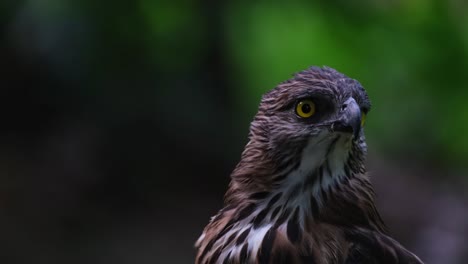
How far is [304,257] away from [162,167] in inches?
223

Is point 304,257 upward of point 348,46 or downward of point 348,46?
downward

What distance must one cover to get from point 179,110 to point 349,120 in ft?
16.5

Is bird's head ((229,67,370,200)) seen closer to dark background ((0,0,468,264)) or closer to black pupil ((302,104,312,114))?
black pupil ((302,104,312,114))

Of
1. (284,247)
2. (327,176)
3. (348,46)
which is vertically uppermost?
(348,46)

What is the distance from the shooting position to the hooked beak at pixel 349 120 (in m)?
3.28

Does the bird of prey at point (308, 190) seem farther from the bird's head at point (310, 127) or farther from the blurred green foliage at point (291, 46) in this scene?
the blurred green foliage at point (291, 46)

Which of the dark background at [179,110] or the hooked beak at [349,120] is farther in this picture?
the dark background at [179,110]

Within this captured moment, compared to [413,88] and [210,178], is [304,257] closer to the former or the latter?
[413,88]

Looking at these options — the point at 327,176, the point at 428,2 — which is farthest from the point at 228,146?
the point at 327,176

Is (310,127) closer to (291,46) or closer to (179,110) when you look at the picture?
(291,46)

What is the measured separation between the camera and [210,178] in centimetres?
891

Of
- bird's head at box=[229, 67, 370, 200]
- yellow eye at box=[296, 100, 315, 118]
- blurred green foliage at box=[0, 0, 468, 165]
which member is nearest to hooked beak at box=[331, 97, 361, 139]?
bird's head at box=[229, 67, 370, 200]

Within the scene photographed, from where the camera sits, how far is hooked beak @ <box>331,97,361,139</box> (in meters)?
3.28

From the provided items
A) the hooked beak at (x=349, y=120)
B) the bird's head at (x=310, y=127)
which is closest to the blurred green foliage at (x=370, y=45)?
the bird's head at (x=310, y=127)
